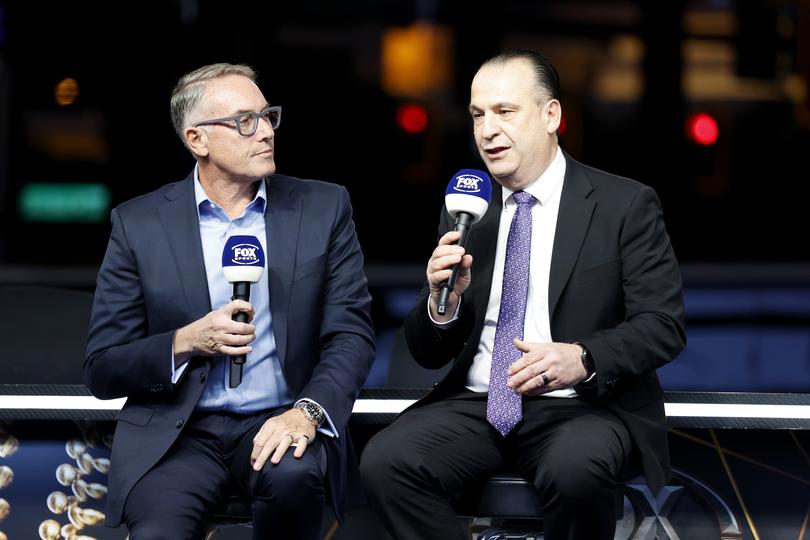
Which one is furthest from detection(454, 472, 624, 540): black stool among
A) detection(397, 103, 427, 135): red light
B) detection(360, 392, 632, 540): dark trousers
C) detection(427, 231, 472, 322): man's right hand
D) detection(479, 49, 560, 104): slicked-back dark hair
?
detection(397, 103, 427, 135): red light

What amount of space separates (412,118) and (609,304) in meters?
7.20

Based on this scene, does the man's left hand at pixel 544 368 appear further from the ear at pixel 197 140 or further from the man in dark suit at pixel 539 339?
the ear at pixel 197 140

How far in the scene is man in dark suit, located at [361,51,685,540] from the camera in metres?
2.66

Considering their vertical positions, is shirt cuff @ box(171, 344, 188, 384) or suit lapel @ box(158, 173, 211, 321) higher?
suit lapel @ box(158, 173, 211, 321)

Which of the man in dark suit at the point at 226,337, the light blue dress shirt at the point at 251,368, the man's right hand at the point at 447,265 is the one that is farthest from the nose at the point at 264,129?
the man's right hand at the point at 447,265

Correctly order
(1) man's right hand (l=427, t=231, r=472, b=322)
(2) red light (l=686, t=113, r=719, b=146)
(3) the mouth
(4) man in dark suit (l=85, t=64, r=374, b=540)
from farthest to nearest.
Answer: (2) red light (l=686, t=113, r=719, b=146) < (3) the mouth < (4) man in dark suit (l=85, t=64, r=374, b=540) < (1) man's right hand (l=427, t=231, r=472, b=322)

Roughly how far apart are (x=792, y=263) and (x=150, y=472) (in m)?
7.75

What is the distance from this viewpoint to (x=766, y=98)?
10.0 metres

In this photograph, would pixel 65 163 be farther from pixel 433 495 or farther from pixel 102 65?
pixel 433 495

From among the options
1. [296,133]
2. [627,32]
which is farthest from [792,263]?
[296,133]

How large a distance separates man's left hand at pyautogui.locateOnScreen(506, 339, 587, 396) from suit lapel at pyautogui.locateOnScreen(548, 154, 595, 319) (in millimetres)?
209

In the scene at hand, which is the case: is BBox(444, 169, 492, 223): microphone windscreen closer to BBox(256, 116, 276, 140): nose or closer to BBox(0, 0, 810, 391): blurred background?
BBox(256, 116, 276, 140): nose

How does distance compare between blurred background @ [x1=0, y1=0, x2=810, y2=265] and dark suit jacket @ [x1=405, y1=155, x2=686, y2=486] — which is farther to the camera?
blurred background @ [x1=0, y1=0, x2=810, y2=265]

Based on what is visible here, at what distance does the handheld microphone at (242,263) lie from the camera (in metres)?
2.56
